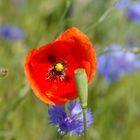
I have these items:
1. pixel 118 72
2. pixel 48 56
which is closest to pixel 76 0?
pixel 118 72

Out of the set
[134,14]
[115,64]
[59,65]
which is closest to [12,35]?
[115,64]

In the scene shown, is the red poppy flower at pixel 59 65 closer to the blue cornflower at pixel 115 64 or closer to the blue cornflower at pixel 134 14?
the blue cornflower at pixel 115 64

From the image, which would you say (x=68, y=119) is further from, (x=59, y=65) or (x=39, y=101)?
(x=39, y=101)

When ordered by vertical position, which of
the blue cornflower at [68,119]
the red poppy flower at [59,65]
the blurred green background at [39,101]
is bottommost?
the blue cornflower at [68,119]

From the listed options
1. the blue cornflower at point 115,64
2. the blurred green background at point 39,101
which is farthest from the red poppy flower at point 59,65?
the blue cornflower at point 115,64

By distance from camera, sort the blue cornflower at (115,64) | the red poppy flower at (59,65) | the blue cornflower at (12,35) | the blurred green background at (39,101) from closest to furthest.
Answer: the red poppy flower at (59,65), the blurred green background at (39,101), the blue cornflower at (115,64), the blue cornflower at (12,35)

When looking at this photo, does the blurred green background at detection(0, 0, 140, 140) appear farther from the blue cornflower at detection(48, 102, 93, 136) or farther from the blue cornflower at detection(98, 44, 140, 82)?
the blue cornflower at detection(48, 102, 93, 136)
